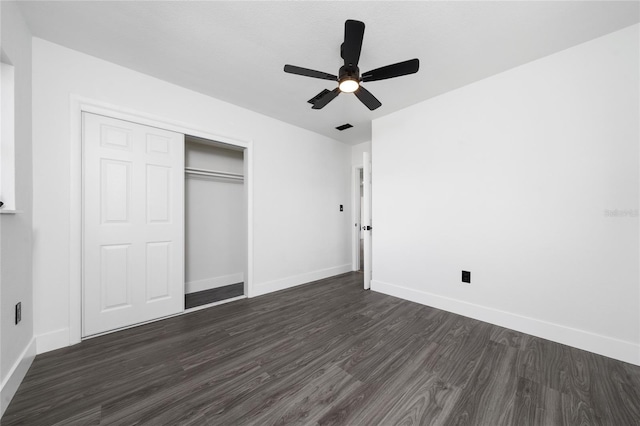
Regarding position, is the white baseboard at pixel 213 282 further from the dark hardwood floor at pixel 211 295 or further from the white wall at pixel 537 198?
the white wall at pixel 537 198

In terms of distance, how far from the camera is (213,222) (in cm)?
388

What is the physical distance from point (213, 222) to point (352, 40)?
10.8 ft

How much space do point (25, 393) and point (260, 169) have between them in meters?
2.87

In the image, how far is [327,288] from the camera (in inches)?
146

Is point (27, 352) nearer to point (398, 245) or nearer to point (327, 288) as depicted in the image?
point (327, 288)

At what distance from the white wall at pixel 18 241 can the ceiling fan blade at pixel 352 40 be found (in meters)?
2.19

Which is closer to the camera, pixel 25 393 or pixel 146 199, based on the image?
pixel 25 393

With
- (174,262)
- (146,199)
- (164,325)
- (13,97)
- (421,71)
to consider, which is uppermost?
(421,71)

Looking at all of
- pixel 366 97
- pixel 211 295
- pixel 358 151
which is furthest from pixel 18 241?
pixel 358 151

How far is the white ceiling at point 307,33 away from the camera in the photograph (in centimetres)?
172

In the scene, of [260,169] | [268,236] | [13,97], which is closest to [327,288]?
[268,236]

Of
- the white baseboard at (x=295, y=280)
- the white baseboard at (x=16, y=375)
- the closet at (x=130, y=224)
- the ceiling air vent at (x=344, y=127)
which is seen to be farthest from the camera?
the ceiling air vent at (x=344, y=127)

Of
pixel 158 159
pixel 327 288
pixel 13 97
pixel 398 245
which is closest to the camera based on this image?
pixel 13 97

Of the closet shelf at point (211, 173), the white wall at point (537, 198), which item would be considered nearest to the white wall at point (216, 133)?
the closet shelf at point (211, 173)
